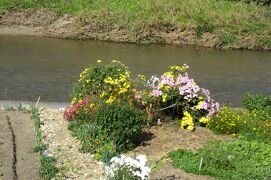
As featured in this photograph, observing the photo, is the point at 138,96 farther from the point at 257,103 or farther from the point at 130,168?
the point at 130,168

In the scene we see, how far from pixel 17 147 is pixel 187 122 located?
333 cm

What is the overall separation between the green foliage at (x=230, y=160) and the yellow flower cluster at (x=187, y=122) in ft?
3.39

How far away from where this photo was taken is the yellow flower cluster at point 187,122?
10.3 meters

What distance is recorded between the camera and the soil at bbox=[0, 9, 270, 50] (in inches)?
873

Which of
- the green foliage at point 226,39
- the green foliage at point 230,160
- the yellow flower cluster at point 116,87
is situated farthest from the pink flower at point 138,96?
the green foliage at point 226,39

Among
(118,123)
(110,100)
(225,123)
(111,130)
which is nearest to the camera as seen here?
(118,123)

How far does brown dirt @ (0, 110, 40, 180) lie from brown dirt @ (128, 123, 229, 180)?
1723mm

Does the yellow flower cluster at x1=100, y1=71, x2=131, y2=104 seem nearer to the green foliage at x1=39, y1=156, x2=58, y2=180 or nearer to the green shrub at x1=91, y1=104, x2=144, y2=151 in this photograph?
the green shrub at x1=91, y1=104, x2=144, y2=151

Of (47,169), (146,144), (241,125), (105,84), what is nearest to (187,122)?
(241,125)

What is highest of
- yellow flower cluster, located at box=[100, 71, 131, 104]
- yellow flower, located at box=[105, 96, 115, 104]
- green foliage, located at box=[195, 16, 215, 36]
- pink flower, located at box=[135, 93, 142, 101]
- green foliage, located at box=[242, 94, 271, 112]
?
green foliage, located at box=[195, 16, 215, 36]

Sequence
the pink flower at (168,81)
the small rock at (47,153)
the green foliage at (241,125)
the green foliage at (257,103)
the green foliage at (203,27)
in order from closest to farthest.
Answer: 1. the small rock at (47,153)
2. the green foliage at (241,125)
3. the pink flower at (168,81)
4. the green foliage at (257,103)
5. the green foliage at (203,27)

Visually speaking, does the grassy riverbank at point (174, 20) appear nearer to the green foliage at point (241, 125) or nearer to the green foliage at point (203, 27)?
the green foliage at point (203, 27)

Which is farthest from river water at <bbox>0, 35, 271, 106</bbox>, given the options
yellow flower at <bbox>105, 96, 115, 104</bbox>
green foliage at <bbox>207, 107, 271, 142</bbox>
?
green foliage at <bbox>207, 107, 271, 142</bbox>

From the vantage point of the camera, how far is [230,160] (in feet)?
28.2
